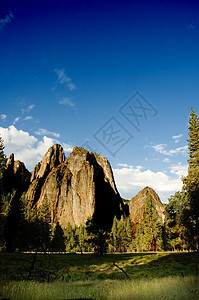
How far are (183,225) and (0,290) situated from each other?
23171 millimetres

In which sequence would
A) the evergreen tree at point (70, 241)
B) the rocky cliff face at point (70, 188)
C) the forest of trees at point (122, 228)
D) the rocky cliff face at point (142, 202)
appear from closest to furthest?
the forest of trees at point (122, 228) < the evergreen tree at point (70, 241) < the rocky cliff face at point (70, 188) < the rocky cliff face at point (142, 202)

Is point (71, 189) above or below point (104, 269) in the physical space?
above

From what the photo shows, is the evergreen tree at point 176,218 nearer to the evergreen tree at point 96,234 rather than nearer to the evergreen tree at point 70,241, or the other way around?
the evergreen tree at point 96,234

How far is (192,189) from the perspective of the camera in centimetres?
2289

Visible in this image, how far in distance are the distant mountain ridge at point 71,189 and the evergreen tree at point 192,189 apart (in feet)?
253

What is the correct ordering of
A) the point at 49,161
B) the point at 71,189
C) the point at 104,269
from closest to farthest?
the point at 104,269, the point at 71,189, the point at 49,161

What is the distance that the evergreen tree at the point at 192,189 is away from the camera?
21350mm

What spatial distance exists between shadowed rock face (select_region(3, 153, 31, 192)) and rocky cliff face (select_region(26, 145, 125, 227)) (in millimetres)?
15242

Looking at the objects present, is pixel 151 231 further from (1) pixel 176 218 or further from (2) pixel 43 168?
(2) pixel 43 168

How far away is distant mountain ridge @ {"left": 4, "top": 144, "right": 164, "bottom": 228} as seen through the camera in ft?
361

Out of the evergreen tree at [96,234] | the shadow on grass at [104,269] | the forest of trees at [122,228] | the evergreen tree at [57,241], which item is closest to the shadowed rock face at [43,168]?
the forest of trees at [122,228]

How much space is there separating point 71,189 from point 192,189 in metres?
101

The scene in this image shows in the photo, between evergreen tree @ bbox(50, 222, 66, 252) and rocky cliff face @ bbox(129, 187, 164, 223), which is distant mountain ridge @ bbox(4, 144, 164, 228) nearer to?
rocky cliff face @ bbox(129, 187, 164, 223)

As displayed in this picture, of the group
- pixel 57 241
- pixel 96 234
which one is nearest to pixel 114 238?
pixel 57 241
